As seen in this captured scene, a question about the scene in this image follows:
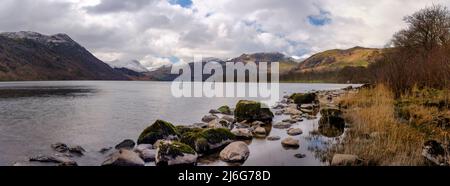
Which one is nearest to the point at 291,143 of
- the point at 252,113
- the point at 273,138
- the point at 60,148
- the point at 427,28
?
the point at 273,138

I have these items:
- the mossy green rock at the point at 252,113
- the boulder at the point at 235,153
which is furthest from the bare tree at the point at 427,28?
the boulder at the point at 235,153

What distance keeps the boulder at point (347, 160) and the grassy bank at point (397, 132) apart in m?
0.28

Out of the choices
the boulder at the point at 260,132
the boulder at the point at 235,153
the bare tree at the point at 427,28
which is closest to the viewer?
the boulder at the point at 235,153

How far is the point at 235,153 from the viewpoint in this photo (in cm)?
1262

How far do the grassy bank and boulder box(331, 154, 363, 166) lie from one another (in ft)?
0.93

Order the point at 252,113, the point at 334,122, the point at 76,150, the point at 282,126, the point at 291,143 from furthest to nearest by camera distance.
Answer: the point at 252,113
the point at 282,126
the point at 334,122
the point at 76,150
the point at 291,143

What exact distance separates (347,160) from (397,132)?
3667 mm

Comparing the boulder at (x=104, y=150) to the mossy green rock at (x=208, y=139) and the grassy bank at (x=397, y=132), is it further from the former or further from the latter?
the grassy bank at (x=397, y=132)

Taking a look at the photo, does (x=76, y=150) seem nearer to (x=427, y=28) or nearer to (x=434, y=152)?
(x=434, y=152)

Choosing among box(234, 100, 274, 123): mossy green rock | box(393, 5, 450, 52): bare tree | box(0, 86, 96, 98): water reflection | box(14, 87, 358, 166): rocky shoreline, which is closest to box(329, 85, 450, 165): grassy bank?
box(14, 87, 358, 166): rocky shoreline

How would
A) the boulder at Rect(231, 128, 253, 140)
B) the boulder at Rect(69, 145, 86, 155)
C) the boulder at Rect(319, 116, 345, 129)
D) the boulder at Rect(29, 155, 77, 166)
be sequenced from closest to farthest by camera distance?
the boulder at Rect(29, 155, 77, 166), the boulder at Rect(69, 145, 86, 155), the boulder at Rect(231, 128, 253, 140), the boulder at Rect(319, 116, 345, 129)

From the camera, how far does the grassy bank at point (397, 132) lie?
419 inches

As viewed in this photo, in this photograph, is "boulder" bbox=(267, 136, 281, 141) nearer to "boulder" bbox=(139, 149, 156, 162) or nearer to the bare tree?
"boulder" bbox=(139, 149, 156, 162)

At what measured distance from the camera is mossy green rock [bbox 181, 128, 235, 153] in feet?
46.3
